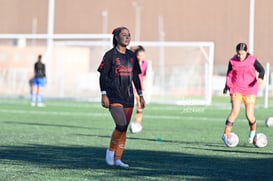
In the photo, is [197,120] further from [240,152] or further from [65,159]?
[65,159]

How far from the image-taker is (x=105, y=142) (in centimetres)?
1698

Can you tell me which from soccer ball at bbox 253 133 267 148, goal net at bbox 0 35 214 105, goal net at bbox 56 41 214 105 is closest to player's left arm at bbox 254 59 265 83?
soccer ball at bbox 253 133 267 148

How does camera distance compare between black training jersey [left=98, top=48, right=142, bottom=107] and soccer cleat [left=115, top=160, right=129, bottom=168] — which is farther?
black training jersey [left=98, top=48, right=142, bottom=107]

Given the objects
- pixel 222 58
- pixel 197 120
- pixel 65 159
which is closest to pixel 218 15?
pixel 222 58

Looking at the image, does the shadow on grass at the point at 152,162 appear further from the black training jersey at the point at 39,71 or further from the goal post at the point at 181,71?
the goal post at the point at 181,71

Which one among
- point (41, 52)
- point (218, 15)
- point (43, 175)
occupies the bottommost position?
point (43, 175)

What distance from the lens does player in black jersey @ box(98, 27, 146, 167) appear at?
39.2 ft

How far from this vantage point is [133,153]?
1423cm

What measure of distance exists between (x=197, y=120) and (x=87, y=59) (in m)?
19.0

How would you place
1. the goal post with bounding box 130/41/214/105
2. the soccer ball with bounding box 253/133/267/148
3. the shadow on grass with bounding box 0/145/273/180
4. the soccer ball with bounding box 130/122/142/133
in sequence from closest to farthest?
1. the shadow on grass with bounding box 0/145/273/180
2. the soccer ball with bounding box 253/133/267/148
3. the soccer ball with bounding box 130/122/142/133
4. the goal post with bounding box 130/41/214/105

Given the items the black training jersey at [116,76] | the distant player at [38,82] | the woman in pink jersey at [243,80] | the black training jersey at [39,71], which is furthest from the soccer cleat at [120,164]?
the black training jersey at [39,71]

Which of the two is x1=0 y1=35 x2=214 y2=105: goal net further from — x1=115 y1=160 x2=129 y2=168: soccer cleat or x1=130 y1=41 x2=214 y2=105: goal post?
x1=115 y1=160 x2=129 y2=168: soccer cleat

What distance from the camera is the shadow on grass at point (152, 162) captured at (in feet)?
36.2

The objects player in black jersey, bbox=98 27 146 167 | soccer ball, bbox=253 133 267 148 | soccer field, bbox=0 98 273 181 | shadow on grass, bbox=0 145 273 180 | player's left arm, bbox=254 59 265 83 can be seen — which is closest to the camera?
soccer field, bbox=0 98 273 181
